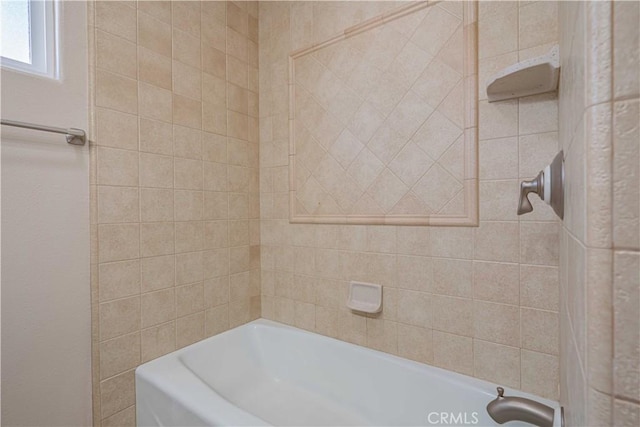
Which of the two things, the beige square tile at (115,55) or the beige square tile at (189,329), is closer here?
the beige square tile at (115,55)

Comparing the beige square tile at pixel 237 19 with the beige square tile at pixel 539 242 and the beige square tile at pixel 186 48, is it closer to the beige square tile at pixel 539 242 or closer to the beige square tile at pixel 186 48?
the beige square tile at pixel 186 48

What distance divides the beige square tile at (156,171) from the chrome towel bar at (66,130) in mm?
232

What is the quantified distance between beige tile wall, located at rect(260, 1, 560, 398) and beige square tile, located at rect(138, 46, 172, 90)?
724 millimetres

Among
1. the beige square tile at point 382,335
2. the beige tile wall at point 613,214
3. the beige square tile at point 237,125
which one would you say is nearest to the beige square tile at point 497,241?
the beige square tile at point 382,335

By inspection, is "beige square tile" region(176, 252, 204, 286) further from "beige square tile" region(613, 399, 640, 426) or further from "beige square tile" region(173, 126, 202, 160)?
"beige square tile" region(613, 399, 640, 426)

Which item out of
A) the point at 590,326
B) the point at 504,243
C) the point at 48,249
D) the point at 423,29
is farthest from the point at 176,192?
the point at 590,326

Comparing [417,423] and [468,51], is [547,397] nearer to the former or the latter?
[417,423]

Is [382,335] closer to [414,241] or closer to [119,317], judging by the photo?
[414,241]

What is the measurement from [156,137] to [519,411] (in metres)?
1.84

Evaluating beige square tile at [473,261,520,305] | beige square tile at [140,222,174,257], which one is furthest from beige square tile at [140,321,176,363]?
beige square tile at [473,261,520,305]

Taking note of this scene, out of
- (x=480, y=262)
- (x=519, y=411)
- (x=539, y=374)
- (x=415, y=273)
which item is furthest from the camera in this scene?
(x=415, y=273)

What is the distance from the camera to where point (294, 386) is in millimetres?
1688

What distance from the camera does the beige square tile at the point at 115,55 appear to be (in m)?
1.28

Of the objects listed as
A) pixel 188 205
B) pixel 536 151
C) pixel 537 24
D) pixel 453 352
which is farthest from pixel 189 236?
pixel 537 24
